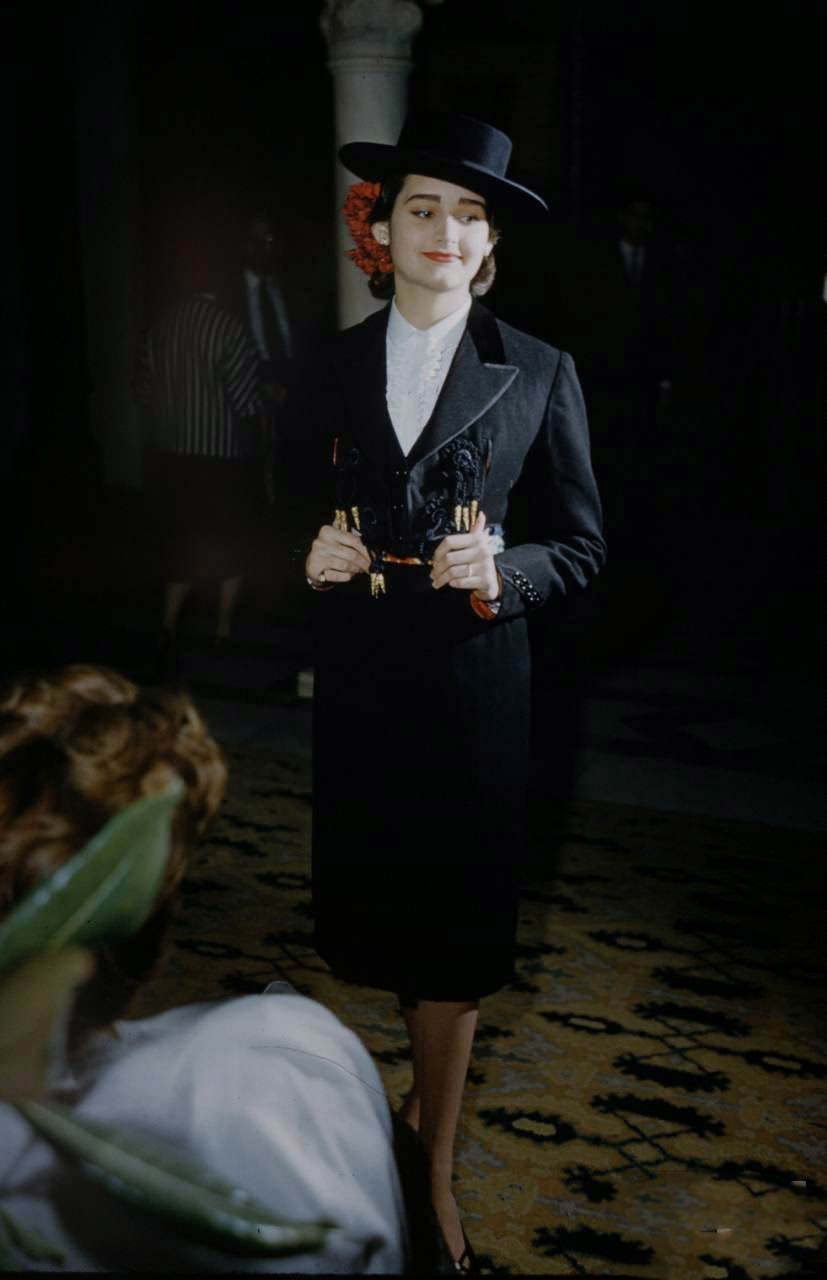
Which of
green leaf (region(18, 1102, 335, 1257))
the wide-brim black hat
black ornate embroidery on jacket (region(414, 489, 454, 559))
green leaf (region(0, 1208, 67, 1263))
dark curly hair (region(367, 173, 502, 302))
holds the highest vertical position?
the wide-brim black hat

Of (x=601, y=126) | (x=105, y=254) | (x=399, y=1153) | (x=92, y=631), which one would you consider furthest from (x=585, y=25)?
(x=399, y=1153)

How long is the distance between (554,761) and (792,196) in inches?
279

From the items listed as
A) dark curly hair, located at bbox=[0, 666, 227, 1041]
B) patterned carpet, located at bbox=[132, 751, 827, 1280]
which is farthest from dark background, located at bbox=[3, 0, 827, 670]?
dark curly hair, located at bbox=[0, 666, 227, 1041]

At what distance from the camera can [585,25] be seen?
30.9 feet

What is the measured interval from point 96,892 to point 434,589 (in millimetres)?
1225

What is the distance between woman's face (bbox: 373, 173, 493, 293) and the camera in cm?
190

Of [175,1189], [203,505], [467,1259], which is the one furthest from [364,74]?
[175,1189]

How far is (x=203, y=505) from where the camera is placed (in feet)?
18.9

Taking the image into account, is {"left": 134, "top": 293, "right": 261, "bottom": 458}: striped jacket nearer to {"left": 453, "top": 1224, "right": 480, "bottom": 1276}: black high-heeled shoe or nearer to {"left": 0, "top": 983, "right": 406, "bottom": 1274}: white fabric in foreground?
{"left": 453, "top": 1224, "right": 480, "bottom": 1276}: black high-heeled shoe

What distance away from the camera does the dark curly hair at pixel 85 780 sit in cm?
93

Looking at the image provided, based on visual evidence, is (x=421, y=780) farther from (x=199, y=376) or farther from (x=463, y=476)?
(x=199, y=376)

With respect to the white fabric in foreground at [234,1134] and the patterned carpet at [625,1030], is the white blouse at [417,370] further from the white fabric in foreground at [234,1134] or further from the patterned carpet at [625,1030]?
the patterned carpet at [625,1030]

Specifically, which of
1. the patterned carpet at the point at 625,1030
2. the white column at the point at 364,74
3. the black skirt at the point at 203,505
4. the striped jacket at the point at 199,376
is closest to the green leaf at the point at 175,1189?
the patterned carpet at the point at 625,1030

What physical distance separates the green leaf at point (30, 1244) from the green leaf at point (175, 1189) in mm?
65
